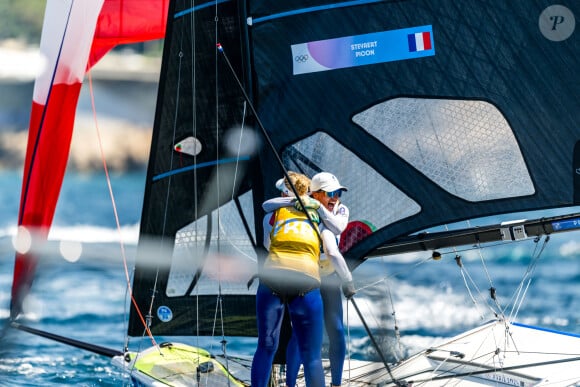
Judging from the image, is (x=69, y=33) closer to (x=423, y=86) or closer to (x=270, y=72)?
(x=270, y=72)

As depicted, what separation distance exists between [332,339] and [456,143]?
0.96m

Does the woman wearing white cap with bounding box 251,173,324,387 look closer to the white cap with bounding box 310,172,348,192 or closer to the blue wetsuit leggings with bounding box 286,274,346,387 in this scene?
the white cap with bounding box 310,172,348,192

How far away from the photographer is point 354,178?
14.7ft

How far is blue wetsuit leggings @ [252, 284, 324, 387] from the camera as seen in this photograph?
3.84m

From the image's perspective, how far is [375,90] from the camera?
173 inches

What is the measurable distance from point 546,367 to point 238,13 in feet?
6.69

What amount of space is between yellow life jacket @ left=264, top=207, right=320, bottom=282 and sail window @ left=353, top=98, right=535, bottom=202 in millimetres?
687

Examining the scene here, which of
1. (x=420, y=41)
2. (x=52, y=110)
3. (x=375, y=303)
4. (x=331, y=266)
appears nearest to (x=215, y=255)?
(x=331, y=266)

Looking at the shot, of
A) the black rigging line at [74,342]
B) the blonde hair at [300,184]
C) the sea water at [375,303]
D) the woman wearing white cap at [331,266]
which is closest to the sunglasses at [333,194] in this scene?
the woman wearing white cap at [331,266]

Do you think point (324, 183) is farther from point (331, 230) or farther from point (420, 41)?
point (420, 41)

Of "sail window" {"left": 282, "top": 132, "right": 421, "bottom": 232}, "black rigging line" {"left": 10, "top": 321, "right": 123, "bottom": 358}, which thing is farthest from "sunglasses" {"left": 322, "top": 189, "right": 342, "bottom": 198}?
"black rigging line" {"left": 10, "top": 321, "right": 123, "bottom": 358}

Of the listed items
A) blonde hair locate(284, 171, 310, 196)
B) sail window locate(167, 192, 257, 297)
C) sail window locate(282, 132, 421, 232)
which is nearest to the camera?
blonde hair locate(284, 171, 310, 196)

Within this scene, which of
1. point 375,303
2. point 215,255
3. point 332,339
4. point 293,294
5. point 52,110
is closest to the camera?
point 293,294

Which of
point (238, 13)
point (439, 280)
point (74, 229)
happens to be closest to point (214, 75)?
point (238, 13)
